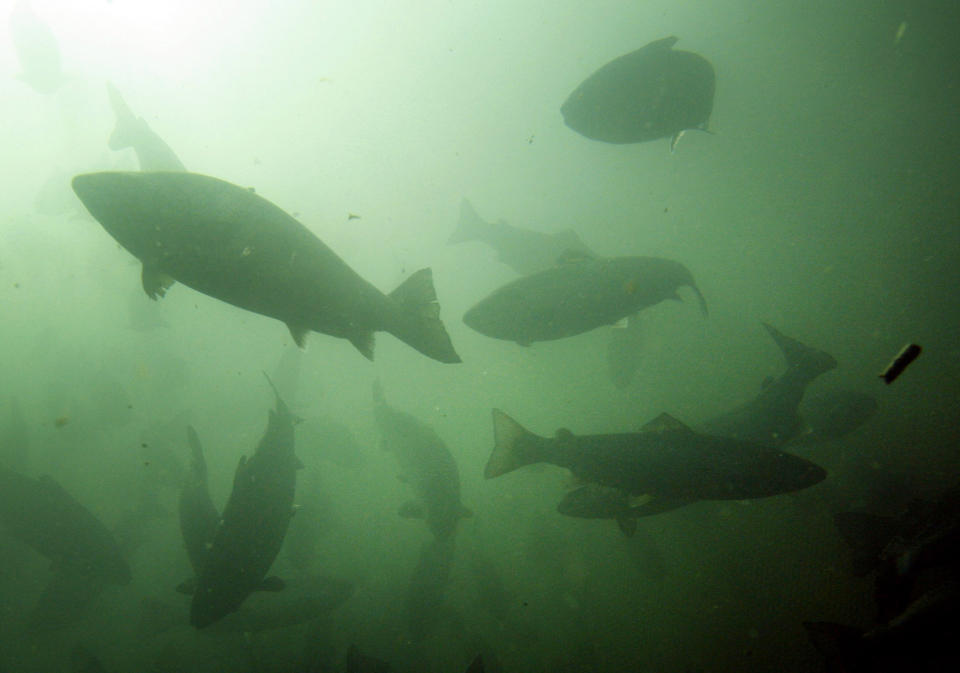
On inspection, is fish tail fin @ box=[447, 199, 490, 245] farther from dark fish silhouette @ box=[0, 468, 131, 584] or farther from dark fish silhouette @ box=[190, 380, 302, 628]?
dark fish silhouette @ box=[0, 468, 131, 584]

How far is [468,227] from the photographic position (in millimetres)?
13391

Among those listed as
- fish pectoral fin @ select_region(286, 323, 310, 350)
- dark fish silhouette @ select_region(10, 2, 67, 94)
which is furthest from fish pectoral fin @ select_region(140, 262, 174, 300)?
dark fish silhouette @ select_region(10, 2, 67, 94)

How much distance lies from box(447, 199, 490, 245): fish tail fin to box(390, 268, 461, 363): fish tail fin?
33.6 feet

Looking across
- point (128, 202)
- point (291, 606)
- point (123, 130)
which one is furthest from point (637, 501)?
point (123, 130)

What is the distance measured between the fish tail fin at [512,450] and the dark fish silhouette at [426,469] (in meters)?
2.05

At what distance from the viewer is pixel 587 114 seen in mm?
3957

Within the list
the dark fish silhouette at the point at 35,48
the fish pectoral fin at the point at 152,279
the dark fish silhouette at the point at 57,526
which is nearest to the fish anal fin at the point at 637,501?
the fish pectoral fin at the point at 152,279

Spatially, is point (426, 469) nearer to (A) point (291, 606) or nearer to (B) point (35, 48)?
(A) point (291, 606)

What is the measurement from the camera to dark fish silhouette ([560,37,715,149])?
12.6 ft

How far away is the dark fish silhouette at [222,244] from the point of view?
2424 millimetres

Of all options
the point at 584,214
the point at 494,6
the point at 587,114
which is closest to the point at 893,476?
the point at 587,114

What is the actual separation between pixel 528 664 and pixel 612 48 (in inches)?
1606

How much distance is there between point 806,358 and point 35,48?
1869 centimetres

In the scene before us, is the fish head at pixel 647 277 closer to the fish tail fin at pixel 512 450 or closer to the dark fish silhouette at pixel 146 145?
the fish tail fin at pixel 512 450
